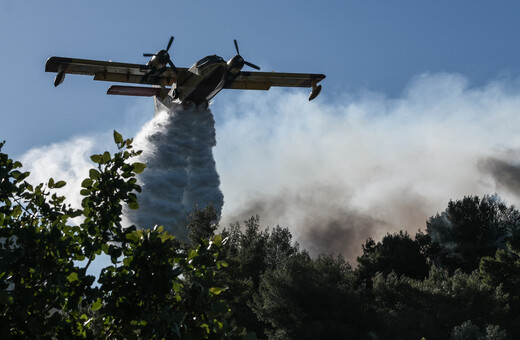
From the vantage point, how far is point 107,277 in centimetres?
712

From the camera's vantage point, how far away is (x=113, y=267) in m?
7.22

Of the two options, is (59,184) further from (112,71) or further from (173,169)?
(173,169)

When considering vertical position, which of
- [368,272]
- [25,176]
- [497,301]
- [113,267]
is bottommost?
[113,267]

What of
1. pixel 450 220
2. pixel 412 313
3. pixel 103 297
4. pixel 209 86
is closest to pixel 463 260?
pixel 450 220

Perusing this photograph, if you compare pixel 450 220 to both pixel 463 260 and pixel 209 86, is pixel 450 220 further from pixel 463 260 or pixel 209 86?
pixel 209 86

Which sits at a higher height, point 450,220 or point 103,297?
point 450,220

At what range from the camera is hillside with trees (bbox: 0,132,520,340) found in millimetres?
6883

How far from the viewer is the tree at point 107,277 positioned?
676cm

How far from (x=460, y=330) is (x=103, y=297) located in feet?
106

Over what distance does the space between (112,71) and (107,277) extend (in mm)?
39993

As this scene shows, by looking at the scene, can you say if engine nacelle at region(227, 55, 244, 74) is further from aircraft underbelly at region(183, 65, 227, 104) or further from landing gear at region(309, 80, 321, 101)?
landing gear at region(309, 80, 321, 101)

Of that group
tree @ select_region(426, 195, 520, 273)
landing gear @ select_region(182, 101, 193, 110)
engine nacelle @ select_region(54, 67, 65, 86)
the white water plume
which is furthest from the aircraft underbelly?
tree @ select_region(426, 195, 520, 273)

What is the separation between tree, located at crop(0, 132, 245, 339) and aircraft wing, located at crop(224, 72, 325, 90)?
4251cm

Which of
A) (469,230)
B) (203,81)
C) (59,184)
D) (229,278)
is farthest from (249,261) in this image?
(59,184)
